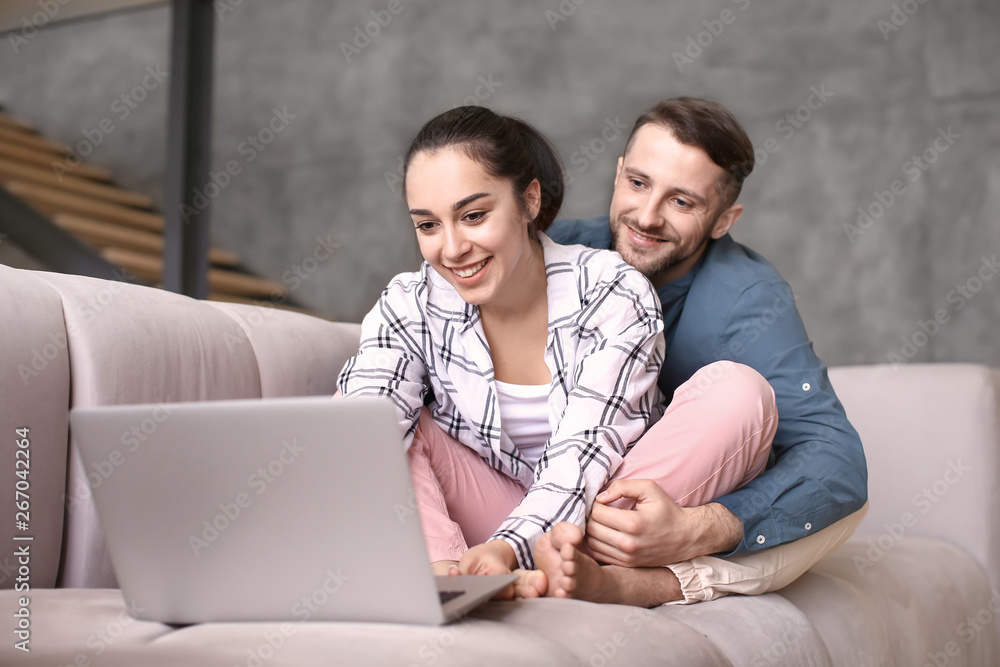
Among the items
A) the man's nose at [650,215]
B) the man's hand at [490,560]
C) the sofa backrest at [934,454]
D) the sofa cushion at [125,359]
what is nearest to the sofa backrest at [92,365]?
the sofa cushion at [125,359]

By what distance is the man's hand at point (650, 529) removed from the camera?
Answer: 1.05 meters

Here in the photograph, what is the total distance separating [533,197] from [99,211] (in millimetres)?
3549

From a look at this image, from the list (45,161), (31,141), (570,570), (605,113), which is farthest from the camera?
(31,141)

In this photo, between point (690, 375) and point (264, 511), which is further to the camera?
point (690, 375)

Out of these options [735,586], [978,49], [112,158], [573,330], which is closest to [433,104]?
[112,158]

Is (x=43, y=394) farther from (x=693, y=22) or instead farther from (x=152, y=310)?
(x=693, y=22)

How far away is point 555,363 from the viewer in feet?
4.27

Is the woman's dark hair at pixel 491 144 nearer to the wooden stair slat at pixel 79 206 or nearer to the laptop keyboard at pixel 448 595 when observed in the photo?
the laptop keyboard at pixel 448 595

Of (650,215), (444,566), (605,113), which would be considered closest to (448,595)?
(444,566)

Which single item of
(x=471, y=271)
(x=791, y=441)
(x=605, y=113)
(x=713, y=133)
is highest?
(x=605, y=113)

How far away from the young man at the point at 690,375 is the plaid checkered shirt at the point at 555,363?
11 cm

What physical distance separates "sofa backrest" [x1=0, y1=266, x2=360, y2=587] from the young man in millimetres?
571

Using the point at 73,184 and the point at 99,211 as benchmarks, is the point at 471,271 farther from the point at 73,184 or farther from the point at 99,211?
the point at 73,184

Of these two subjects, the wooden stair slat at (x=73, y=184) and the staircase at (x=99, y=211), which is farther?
the wooden stair slat at (x=73, y=184)
